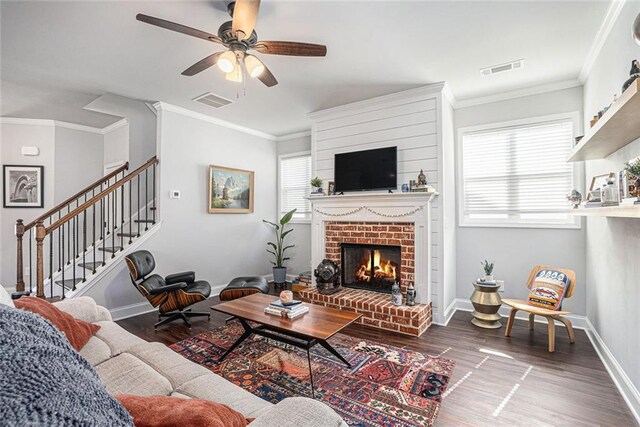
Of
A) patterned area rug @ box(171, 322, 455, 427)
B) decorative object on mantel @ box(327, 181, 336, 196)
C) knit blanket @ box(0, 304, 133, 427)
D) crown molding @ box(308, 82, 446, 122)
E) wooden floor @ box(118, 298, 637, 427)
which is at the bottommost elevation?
→ wooden floor @ box(118, 298, 637, 427)

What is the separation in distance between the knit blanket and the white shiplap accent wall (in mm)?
3503

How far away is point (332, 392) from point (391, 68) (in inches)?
124

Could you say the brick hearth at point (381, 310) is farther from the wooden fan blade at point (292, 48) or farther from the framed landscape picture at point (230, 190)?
the wooden fan blade at point (292, 48)

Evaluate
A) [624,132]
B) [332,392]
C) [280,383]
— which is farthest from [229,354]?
[624,132]

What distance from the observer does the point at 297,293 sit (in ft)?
15.1

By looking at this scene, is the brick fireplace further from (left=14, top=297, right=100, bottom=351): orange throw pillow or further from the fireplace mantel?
(left=14, top=297, right=100, bottom=351): orange throw pillow

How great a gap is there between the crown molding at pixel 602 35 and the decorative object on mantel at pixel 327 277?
3514mm

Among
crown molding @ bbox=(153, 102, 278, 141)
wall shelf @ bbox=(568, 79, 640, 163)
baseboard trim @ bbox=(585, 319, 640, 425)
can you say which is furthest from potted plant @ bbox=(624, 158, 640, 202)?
crown molding @ bbox=(153, 102, 278, 141)

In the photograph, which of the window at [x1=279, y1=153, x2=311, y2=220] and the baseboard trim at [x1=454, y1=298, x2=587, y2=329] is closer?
the baseboard trim at [x1=454, y1=298, x2=587, y2=329]

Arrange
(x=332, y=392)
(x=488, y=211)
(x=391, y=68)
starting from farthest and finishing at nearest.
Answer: (x=488, y=211), (x=391, y=68), (x=332, y=392)

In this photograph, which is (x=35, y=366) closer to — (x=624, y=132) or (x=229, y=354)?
(x=229, y=354)

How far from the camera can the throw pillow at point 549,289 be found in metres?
3.02

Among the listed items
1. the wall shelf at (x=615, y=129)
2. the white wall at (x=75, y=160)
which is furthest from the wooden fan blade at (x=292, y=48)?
the white wall at (x=75, y=160)

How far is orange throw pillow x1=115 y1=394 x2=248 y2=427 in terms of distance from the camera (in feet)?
2.99
